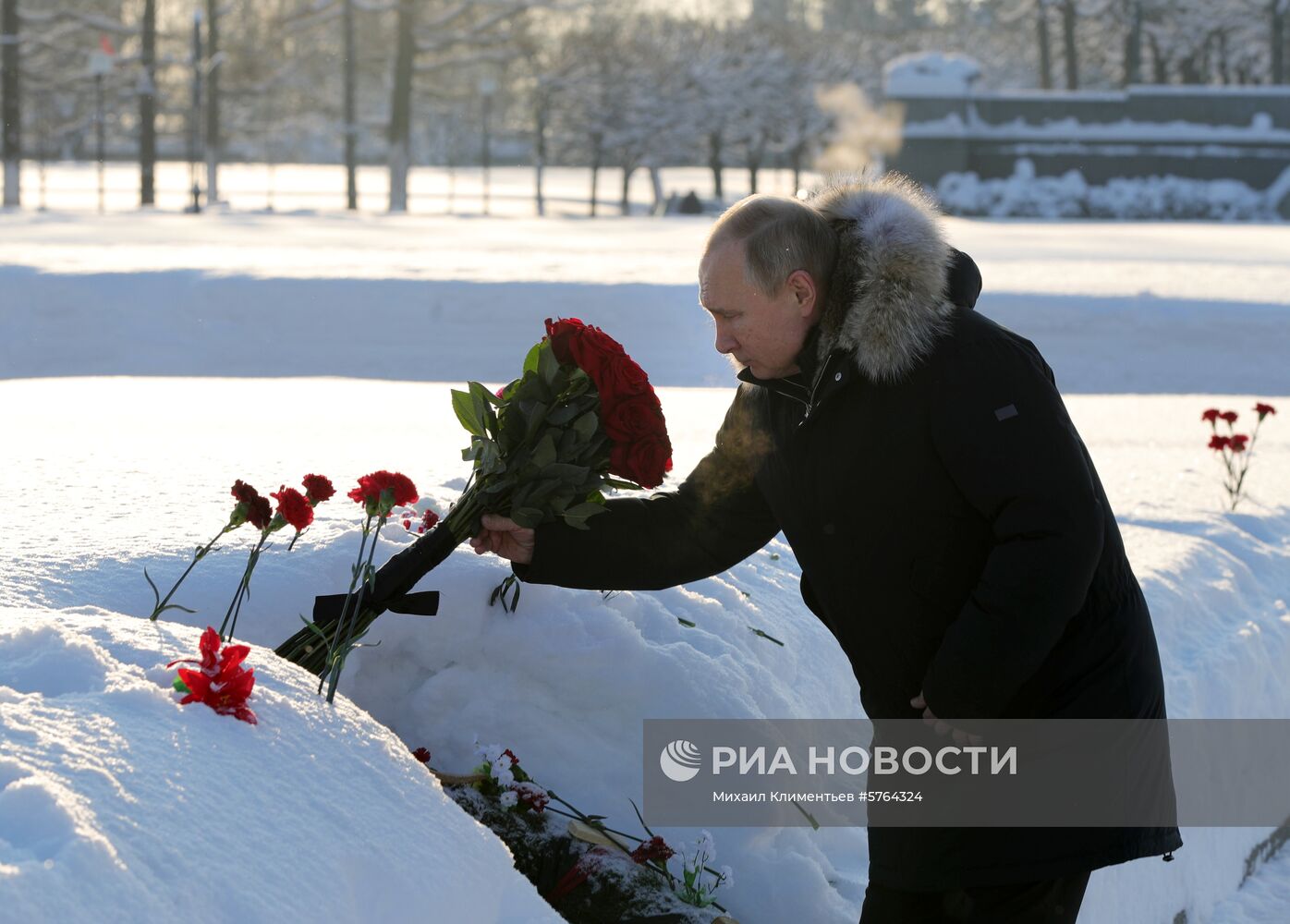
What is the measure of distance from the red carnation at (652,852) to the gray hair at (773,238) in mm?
1118

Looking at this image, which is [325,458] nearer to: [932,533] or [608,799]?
[608,799]

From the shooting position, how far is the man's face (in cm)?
228

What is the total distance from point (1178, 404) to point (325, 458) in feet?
22.3

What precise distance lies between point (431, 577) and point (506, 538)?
0.62 meters

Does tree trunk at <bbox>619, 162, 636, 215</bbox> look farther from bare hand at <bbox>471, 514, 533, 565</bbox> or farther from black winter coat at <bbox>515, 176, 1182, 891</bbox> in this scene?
black winter coat at <bbox>515, 176, 1182, 891</bbox>

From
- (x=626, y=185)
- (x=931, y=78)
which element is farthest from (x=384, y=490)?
(x=626, y=185)

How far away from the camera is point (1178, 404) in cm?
1008

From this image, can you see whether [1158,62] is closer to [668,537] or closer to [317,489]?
[668,537]

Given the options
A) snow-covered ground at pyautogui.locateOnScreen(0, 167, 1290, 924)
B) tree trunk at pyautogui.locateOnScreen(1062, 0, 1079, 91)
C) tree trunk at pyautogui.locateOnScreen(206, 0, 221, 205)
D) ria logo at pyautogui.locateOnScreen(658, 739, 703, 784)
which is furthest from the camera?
tree trunk at pyautogui.locateOnScreen(1062, 0, 1079, 91)

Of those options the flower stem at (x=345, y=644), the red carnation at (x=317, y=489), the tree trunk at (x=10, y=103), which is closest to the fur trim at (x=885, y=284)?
the flower stem at (x=345, y=644)

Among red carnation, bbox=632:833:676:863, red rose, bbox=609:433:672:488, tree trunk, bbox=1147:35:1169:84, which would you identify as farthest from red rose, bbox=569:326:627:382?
tree trunk, bbox=1147:35:1169:84

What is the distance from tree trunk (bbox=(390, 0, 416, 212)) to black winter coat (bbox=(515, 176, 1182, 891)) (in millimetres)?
28393

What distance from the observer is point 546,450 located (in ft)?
8.46

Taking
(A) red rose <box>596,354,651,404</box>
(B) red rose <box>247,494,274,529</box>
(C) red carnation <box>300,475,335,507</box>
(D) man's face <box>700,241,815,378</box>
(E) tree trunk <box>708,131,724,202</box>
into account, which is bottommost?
(B) red rose <box>247,494,274,529</box>
